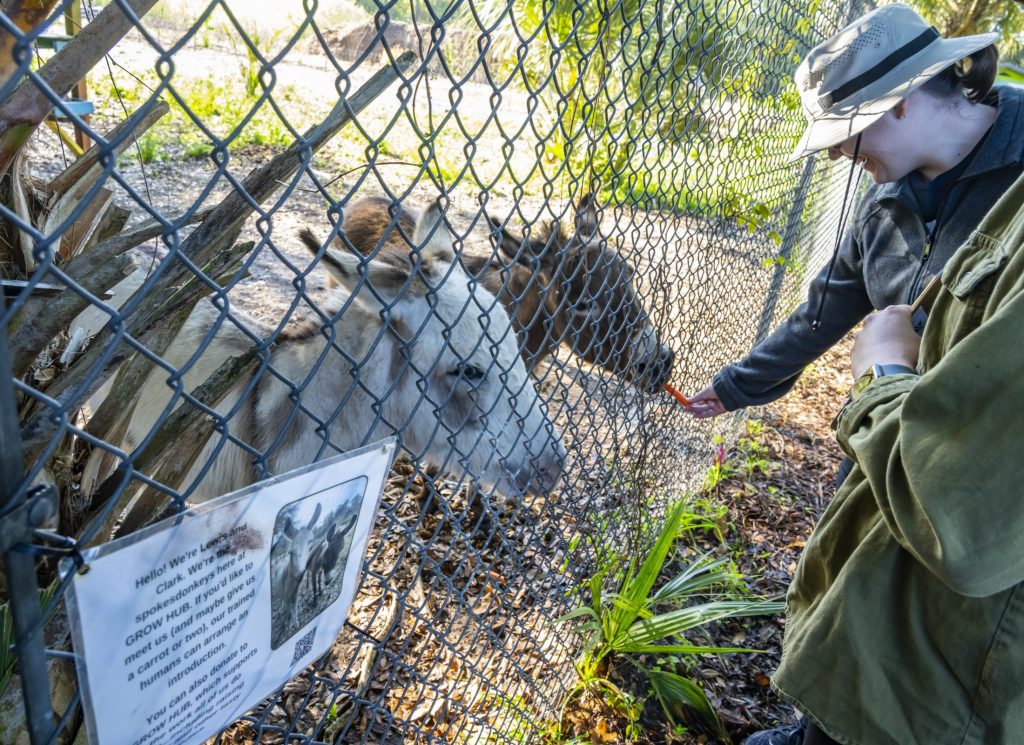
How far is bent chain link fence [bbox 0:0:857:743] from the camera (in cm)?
89

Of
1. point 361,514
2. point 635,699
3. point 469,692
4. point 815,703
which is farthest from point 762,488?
point 361,514

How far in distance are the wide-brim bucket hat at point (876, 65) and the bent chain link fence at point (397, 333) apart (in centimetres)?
46

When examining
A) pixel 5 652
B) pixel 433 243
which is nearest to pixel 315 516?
pixel 5 652

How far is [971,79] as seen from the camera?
2.24 m

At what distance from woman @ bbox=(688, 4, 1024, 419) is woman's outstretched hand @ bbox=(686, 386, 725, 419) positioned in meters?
0.93

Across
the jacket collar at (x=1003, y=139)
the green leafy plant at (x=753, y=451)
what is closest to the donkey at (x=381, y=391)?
the jacket collar at (x=1003, y=139)

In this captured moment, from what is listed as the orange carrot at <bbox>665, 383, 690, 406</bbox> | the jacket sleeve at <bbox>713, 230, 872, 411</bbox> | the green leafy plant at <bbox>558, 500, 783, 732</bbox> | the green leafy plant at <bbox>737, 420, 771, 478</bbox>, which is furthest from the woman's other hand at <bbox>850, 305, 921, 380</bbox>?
the green leafy plant at <bbox>737, 420, 771, 478</bbox>

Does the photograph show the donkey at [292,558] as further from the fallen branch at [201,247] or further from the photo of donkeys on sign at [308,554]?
the fallen branch at [201,247]

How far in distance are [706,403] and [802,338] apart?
57cm

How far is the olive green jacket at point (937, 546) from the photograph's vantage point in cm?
112

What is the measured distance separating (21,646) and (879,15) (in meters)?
2.88

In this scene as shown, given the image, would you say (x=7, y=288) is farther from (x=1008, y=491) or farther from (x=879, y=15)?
(x=879, y=15)

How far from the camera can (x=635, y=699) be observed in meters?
2.83

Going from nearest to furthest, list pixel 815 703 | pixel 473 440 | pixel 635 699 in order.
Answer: pixel 815 703 < pixel 473 440 < pixel 635 699
